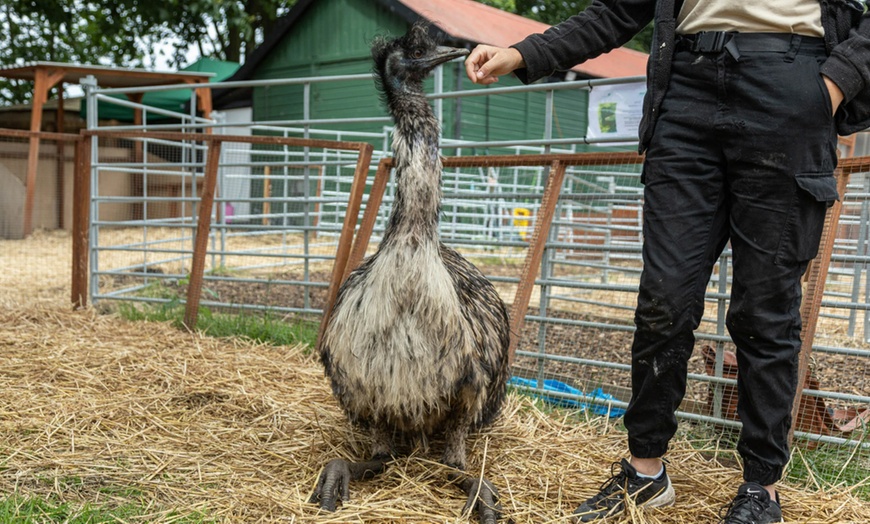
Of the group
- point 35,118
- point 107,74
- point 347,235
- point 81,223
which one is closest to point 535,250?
point 347,235

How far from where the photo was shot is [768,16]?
254 centimetres

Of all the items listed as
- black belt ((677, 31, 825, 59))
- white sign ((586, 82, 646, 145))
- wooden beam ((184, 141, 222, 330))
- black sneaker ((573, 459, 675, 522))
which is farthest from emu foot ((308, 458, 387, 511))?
wooden beam ((184, 141, 222, 330))

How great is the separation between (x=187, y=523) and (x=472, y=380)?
115 cm

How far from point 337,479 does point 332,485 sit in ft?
0.20

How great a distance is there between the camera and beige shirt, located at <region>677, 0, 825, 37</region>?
2537mm

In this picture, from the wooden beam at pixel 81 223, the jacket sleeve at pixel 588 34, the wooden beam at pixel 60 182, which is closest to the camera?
the jacket sleeve at pixel 588 34

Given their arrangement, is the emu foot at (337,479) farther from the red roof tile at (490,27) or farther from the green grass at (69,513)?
the red roof tile at (490,27)

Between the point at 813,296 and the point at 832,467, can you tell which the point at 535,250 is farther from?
the point at 832,467

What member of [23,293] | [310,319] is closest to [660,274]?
[310,319]

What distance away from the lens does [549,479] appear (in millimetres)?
3250

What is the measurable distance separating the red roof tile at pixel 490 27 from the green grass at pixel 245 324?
7.77 meters

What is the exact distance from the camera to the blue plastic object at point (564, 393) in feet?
13.9

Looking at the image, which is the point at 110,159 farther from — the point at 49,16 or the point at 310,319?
the point at 49,16

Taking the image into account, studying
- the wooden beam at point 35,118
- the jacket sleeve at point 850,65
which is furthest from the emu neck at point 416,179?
the wooden beam at point 35,118
